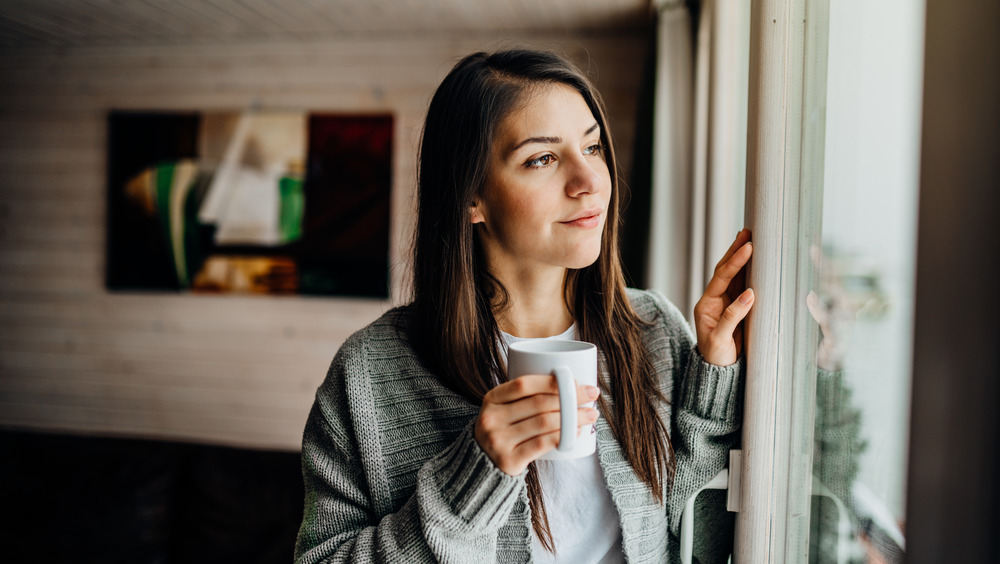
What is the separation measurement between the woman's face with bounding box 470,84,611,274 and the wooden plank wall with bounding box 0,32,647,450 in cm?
217

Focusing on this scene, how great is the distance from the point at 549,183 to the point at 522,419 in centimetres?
36

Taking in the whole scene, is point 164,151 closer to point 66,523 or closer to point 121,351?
point 121,351

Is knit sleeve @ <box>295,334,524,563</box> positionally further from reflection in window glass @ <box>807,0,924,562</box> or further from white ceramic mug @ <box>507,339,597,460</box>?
reflection in window glass @ <box>807,0,924,562</box>

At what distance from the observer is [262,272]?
10.3 feet

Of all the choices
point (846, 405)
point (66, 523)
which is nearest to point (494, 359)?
point (846, 405)

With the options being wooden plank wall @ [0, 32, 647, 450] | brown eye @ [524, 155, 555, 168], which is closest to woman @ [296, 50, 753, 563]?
brown eye @ [524, 155, 555, 168]

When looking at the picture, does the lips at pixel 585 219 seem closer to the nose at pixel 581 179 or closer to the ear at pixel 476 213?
the nose at pixel 581 179

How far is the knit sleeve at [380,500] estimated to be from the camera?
2.41 ft

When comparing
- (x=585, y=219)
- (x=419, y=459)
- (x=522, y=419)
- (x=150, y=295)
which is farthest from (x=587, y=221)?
(x=150, y=295)

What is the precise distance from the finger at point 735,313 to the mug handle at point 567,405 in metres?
0.26

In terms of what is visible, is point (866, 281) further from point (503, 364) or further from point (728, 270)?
point (503, 364)

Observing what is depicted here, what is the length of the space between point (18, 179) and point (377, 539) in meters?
3.78

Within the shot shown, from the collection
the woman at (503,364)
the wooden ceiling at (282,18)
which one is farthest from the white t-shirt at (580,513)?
the wooden ceiling at (282,18)

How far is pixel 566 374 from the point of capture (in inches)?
25.7
